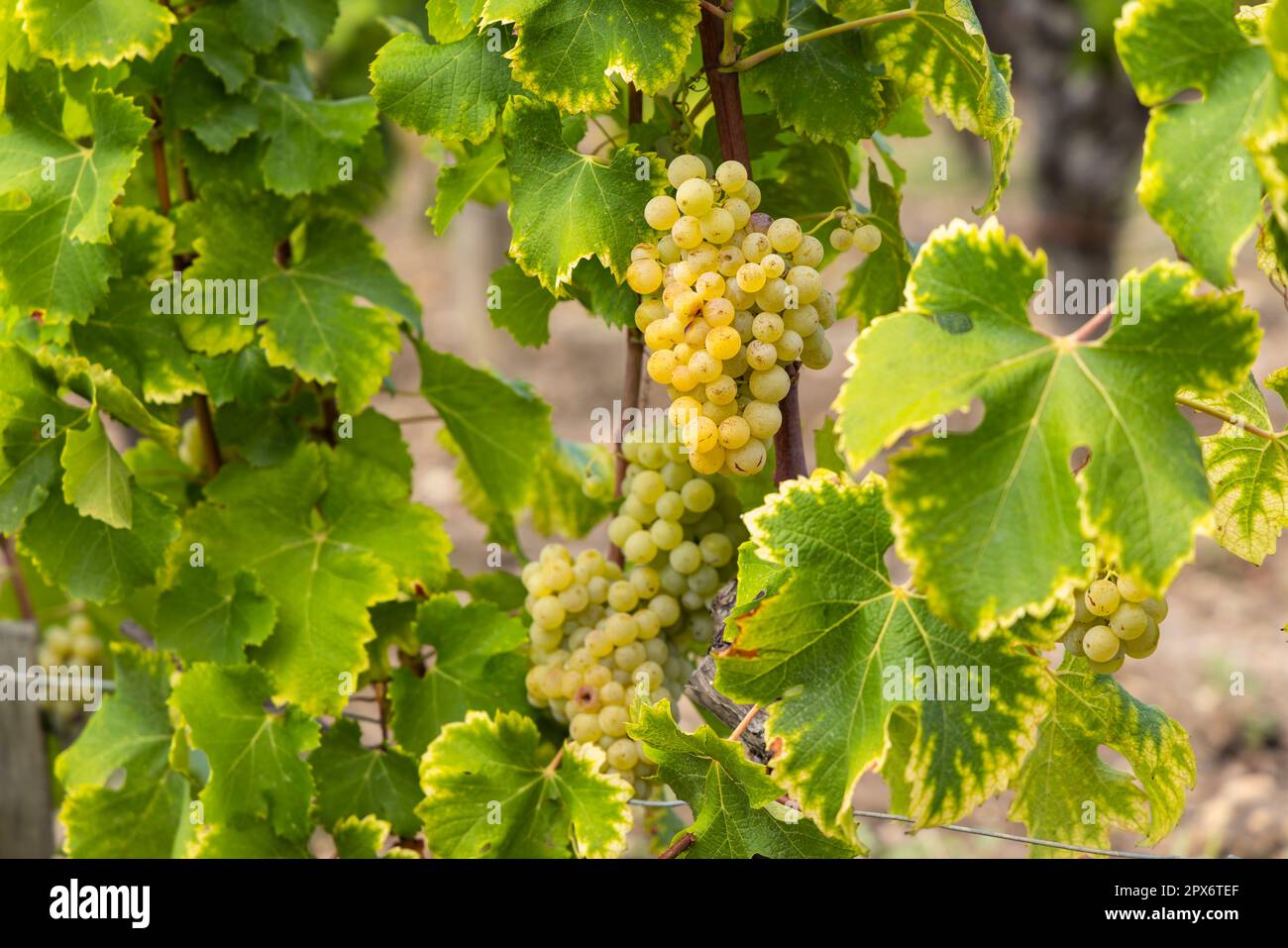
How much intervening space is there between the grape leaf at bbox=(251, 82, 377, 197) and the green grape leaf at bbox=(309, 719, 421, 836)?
679mm

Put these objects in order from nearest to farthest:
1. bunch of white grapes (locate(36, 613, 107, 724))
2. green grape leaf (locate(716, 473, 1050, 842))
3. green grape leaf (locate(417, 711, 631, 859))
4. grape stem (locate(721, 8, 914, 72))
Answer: green grape leaf (locate(716, 473, 1050, 842)) < grape stem (locate(721, 8, 914, 72)) < green grape leaf (locate(417, 711, 631, 859)) < bunch of white grapes (locate(36, 613, 107, 724))

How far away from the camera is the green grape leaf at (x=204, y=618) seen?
54.5 inches

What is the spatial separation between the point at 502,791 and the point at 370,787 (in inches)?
10.1

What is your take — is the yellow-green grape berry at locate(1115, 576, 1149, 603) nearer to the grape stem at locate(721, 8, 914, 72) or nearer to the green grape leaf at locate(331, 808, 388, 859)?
the grape stem at locate(721, 8, 914, 72)

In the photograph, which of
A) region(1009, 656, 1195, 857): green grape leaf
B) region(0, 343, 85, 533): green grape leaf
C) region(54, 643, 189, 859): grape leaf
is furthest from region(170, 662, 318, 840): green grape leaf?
region(1009, 656, 1195, 857): green grape leaf

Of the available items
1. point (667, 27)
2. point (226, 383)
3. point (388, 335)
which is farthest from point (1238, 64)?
Result: point (226, 383)

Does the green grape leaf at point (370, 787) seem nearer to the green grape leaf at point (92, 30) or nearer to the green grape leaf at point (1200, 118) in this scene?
the green grape leaf at point (92, 30)

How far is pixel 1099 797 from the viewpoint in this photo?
3.94ft

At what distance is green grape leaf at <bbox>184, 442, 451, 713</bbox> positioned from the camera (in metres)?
1.38

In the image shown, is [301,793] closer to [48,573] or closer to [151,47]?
[48,573]

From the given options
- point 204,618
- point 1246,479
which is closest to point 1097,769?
point 1246,479

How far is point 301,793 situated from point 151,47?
815mm

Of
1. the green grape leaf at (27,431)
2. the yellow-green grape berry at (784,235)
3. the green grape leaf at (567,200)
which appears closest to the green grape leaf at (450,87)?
the green grape leaf at (567,200)
